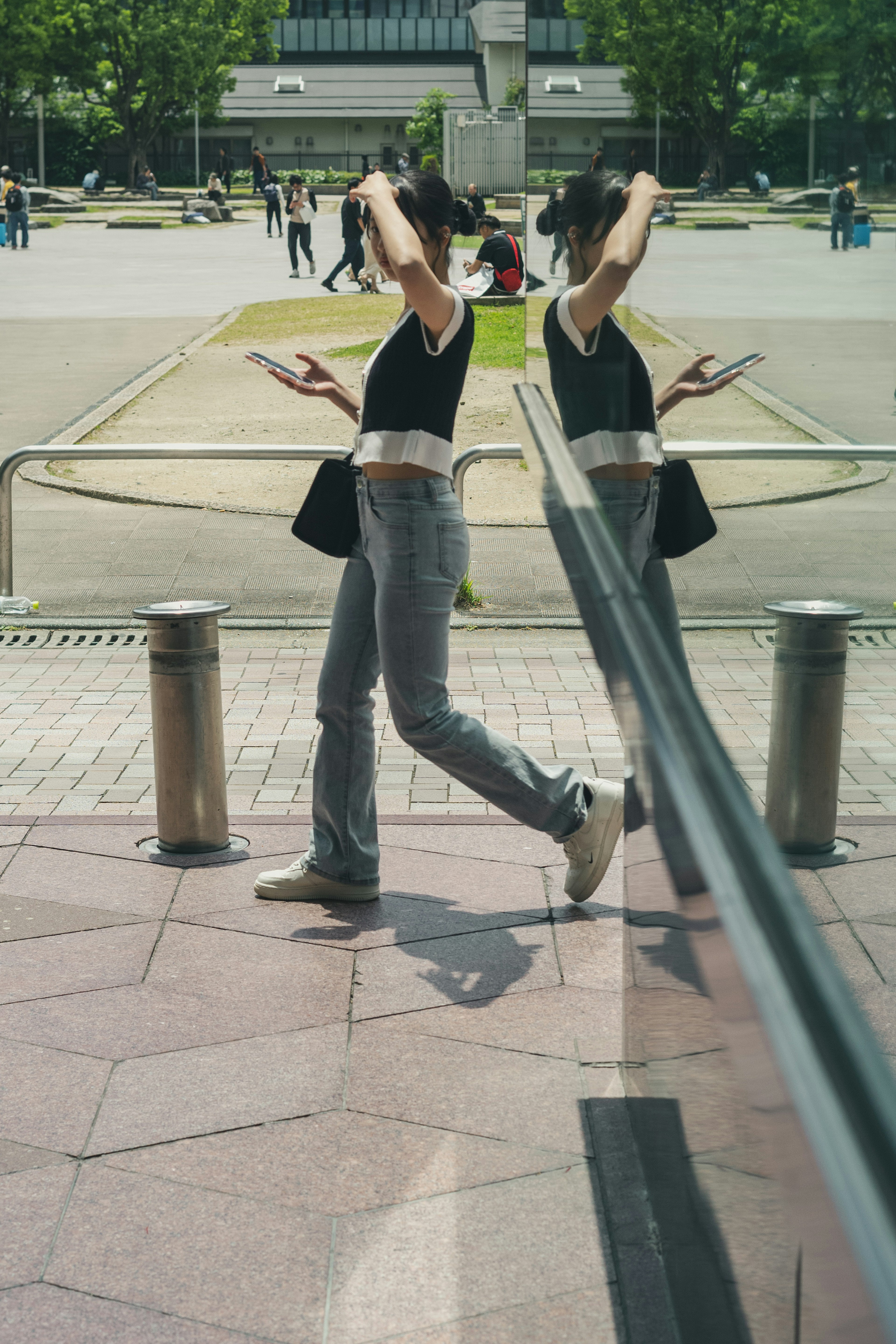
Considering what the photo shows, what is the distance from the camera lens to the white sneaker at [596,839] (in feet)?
12.3

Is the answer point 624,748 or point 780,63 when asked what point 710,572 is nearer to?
point 780,63

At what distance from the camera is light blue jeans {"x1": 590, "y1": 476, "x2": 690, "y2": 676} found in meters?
2.02

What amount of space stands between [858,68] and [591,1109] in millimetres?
2033

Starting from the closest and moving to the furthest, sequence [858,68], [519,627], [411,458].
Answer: [858,68], [411,458], [519,627]

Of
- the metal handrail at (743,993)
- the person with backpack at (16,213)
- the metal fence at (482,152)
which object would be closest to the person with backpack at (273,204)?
the person with backpack at (16,213)

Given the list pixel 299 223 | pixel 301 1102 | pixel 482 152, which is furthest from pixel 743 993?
pixel 299 223

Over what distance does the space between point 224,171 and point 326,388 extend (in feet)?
229

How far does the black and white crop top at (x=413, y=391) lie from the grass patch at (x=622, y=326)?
0.19 meters

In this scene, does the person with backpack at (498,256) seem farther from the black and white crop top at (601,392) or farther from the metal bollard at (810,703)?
the black and white crop top at (601,392)

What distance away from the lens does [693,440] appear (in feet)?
9.47

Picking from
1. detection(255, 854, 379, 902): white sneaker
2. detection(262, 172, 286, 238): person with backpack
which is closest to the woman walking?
detection(255, 854, 379, 902): white sneaker

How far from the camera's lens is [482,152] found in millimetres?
23906

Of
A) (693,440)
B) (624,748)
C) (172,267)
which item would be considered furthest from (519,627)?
(172,267)

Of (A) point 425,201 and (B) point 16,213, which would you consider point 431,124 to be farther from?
(A) point 425,201
